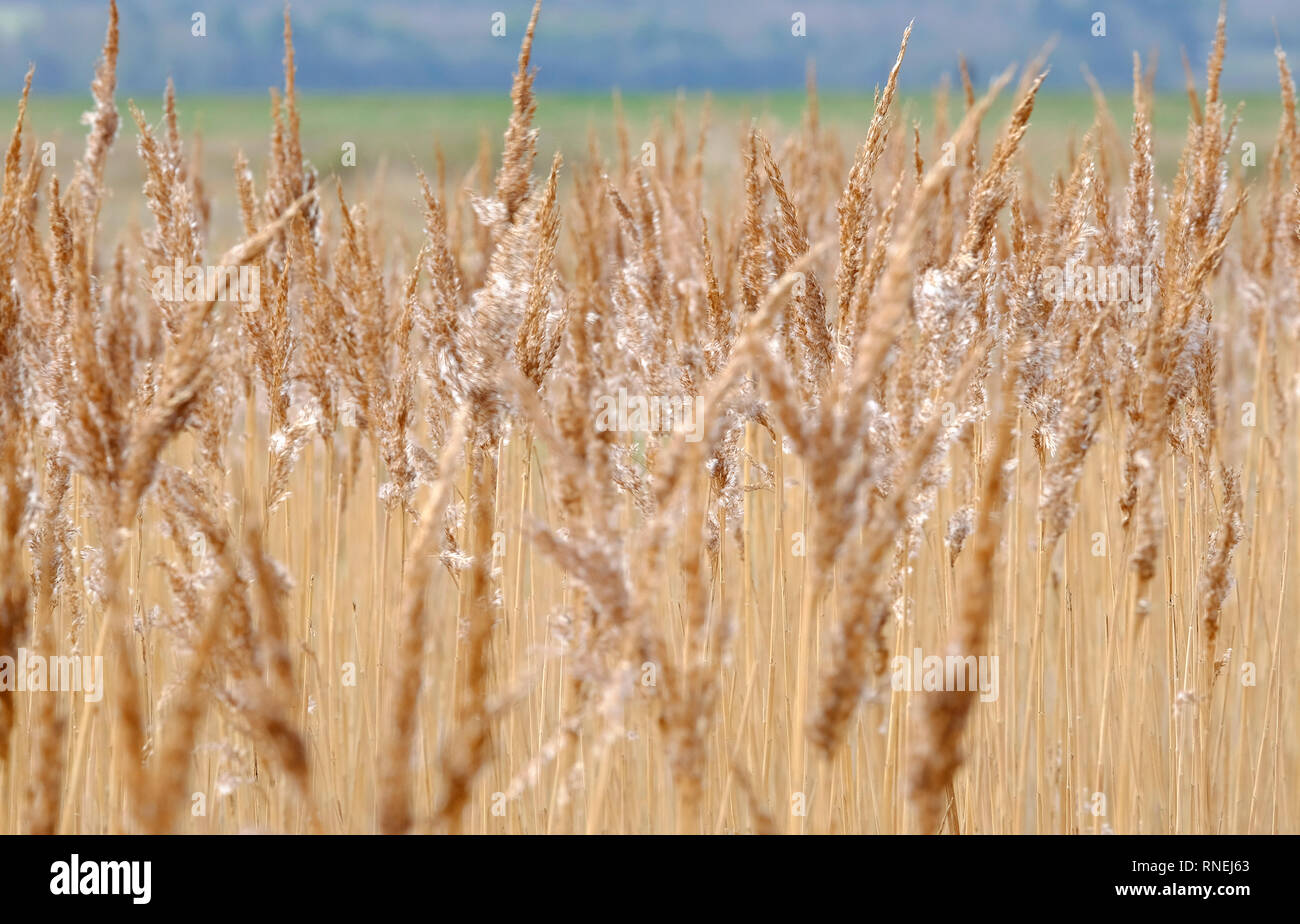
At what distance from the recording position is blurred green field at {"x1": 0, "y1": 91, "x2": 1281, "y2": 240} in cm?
1156

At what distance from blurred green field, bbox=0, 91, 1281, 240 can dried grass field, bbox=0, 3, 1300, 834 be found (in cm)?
43

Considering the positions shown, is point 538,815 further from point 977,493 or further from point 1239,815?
point 1239,815

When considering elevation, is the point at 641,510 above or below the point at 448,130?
below

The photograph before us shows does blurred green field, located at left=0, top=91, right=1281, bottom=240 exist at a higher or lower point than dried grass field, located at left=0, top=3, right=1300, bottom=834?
higher

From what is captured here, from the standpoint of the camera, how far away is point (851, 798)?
1452 mm

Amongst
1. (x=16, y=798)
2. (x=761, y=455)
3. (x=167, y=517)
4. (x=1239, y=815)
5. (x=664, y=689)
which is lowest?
(x=1239, y=815)

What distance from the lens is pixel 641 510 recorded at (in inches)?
61.9

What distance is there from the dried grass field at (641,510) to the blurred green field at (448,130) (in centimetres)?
43

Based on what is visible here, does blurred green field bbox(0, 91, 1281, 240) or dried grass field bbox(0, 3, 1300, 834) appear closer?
dried grass field bbox(0, 3, 1300, 834)

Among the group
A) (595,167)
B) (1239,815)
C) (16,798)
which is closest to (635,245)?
(595,167)

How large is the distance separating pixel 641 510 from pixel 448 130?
26000 mm

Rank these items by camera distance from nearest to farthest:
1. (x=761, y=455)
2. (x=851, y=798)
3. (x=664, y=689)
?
Result: 1. (x=664, y=689)
2. (x=851, y=798)
3. (x=761, y=455)

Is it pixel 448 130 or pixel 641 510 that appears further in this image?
pixel 448 130
